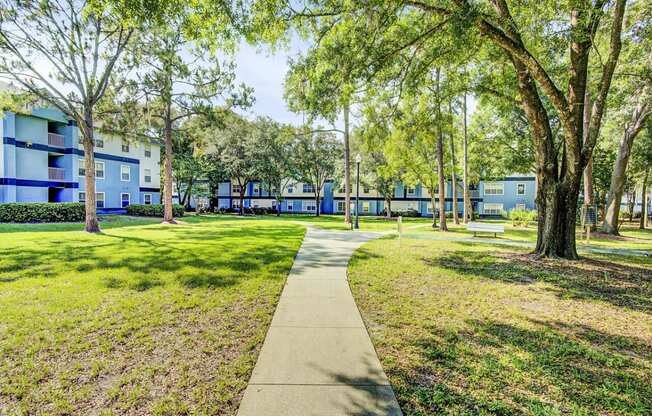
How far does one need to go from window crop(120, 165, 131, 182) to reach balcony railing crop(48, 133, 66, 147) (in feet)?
16.9

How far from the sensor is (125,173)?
30641mm

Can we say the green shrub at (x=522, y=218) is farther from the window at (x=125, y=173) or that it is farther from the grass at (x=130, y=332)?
the window at (x=125, y=173)

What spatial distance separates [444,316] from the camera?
4.83m

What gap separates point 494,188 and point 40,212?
50.0 meters

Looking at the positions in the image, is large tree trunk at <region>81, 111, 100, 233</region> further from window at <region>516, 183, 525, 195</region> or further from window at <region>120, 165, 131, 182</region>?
window at <region>516, 183, 525, 195</region>

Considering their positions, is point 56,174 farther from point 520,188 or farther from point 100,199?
point 520,188

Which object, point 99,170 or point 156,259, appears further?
point 99,170

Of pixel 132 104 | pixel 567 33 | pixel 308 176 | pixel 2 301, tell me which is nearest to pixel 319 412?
pixel 2 301

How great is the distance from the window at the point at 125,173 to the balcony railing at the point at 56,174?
4.96m

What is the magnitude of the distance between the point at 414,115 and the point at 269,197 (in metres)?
38.6

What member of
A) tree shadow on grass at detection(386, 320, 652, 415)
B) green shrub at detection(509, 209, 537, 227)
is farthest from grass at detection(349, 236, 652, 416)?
green shrub at detection(509, 209, 537, 227)

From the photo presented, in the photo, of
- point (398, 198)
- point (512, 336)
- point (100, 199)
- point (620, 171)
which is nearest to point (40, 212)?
point (100, 199)

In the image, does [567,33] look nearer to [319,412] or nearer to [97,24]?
[319,412]

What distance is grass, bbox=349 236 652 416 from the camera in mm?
2826
